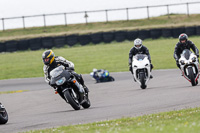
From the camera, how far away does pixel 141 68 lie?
54.5 ft

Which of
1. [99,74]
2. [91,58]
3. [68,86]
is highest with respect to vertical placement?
[91,58]

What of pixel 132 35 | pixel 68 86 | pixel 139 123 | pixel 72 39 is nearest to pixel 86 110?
pixel 68 86

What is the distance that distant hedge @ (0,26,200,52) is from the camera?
131ft

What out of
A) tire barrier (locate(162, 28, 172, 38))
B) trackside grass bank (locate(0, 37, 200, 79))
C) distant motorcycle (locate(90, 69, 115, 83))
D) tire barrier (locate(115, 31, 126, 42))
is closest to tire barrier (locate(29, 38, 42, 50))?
trackside grass bank (locate(0, 37, 200, 79))

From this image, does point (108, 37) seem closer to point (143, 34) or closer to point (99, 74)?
point (143, 34)

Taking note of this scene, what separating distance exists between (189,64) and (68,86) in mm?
4771

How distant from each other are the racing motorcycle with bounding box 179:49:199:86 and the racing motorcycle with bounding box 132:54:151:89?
1.20 meters

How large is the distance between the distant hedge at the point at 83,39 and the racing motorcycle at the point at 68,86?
27688 millimetres

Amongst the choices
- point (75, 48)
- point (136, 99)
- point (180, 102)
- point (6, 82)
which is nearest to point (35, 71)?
point (6, 82)

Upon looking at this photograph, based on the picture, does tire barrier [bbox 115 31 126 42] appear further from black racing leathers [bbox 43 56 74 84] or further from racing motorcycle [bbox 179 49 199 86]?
black racing leathers [bbox 43 56 74 84]

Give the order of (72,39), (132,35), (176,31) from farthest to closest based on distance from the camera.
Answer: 1. (72,39)
2. (132,35)
3. (176,31)

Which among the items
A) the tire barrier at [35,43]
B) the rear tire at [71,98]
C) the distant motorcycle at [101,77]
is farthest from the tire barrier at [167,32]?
the rear tire at [71,98]

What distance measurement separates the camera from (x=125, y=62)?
105 ft

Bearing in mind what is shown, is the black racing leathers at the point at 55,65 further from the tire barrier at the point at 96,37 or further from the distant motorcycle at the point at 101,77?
the tire barrier at the point at 96,37
